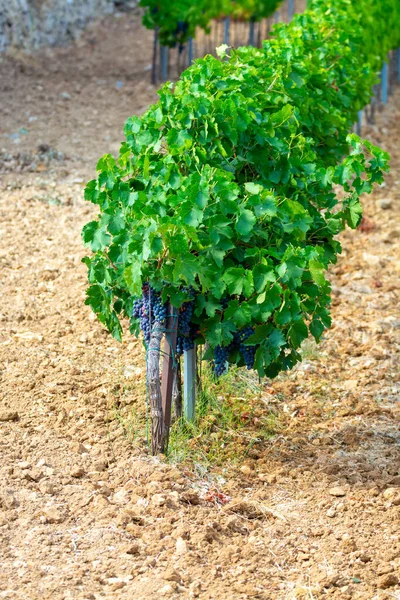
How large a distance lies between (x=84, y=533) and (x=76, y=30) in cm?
1118

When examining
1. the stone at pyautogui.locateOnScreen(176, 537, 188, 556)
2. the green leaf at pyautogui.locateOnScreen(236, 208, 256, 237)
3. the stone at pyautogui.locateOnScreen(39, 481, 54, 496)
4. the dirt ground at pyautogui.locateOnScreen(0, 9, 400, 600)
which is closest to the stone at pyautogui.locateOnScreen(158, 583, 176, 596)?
the dirt ground at pyautogui.locateOnScreen(0, 9, 400, 600)

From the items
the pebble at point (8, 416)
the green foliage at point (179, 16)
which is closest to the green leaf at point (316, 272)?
the pebble at point (8, 416)

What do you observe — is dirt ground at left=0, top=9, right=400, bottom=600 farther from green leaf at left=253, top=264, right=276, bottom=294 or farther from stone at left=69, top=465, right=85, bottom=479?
green leaf at left=253, top=264, right=276, bottom=294

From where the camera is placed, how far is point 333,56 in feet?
22.4

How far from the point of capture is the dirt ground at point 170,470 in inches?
137

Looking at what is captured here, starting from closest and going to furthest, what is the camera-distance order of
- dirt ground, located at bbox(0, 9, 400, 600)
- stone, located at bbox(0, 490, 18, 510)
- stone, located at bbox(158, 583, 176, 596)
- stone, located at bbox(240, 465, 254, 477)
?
stone, located at bbox(158, 583, 176, 596) → dirt ground, located at bbox(0, 9, 400, 600) → stone, located at bbox(0, 490, 18, 510) → stone, located at bbox(240, 465, 254, 477)

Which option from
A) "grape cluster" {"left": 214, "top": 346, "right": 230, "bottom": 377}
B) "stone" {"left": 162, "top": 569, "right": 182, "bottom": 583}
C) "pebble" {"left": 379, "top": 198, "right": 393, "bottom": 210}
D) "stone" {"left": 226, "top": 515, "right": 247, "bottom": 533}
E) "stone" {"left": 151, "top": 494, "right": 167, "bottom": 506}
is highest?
"pebble" {"left": 379, "top": 198, "right": 393, "bottom": 210}

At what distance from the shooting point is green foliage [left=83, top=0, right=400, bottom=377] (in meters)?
3.69

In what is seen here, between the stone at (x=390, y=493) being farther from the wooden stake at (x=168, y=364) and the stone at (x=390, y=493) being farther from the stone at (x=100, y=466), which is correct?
the stone at (x=100, y=466)

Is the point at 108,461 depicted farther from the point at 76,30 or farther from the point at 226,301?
the point at 76,30

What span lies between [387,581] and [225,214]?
Answer: 1.62 m

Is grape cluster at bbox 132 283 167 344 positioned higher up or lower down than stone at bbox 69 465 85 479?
higher up

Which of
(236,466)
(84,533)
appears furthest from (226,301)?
(84,533)

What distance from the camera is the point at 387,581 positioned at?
3.51m
